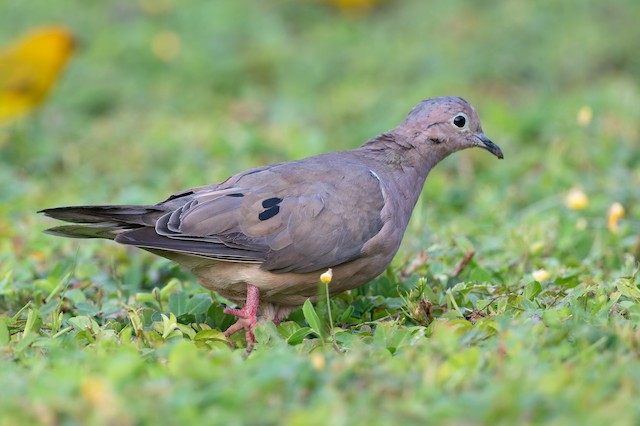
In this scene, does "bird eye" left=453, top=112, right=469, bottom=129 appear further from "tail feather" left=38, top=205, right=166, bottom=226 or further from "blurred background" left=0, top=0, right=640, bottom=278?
"tail feather" left=38, top=205, right=166, bottom=226

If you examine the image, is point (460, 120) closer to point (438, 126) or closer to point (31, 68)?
point (438, 126)

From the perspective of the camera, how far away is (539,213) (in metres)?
6.43

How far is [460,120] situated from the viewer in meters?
5.12

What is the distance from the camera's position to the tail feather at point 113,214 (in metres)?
4.54

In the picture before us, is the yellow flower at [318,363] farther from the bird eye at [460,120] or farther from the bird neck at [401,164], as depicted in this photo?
the bird eye at [460,120]

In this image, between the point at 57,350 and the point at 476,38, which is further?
the point at 476,38

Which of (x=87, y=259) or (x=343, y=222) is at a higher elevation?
(x=343, y=222)

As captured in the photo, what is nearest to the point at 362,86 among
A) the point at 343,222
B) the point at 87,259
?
the point at 87,259

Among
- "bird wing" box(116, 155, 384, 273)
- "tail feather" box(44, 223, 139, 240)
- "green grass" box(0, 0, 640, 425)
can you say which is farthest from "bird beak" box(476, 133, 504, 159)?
"tail feather" box(44, 223, 139, 240)

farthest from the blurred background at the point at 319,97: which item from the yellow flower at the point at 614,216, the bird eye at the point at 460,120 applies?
the bird eye at the point at 460,120

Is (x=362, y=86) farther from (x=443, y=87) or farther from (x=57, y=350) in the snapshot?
(x=57, y=350)

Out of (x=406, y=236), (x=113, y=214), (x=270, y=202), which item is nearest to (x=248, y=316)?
(x=270, y=202)

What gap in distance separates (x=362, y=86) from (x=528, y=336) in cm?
646

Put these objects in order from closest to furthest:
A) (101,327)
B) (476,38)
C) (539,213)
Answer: (101,327), (539,213), (476,38)
